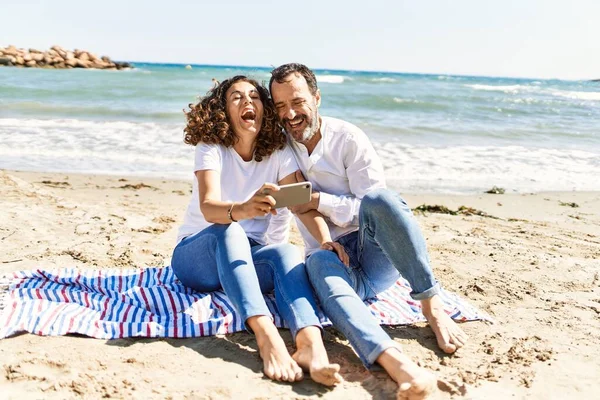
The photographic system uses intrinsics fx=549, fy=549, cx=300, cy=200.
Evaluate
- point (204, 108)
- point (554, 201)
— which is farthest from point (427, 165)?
point (204, 108)

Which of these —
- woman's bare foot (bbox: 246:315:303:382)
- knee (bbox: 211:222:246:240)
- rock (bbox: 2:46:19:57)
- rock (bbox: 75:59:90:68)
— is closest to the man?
woman's bare foot (bbox: 246:315:303:382)

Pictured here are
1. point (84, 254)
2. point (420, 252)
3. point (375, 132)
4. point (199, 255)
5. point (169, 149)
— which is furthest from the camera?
point (375, 132)

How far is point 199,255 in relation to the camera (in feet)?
10.4

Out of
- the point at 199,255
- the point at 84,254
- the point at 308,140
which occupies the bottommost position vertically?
the point at 84,254

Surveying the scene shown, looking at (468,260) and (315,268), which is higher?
(315,268)

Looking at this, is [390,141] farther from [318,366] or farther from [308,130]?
[318,366]

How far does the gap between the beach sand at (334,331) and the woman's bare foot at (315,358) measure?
0.18ft

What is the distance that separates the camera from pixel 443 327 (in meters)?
3.04

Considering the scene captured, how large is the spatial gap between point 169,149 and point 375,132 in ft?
17.6

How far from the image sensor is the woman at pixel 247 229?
2723mm

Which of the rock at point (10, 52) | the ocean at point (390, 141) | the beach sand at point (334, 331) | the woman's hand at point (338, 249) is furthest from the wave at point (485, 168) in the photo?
the rock at point (10, 52)

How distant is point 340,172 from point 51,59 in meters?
47.0

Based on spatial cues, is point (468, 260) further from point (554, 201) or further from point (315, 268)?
point (554, 201)

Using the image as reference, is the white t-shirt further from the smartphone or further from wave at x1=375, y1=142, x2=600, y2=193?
wave at x1=375, y1=142, x2=600, y2=193
